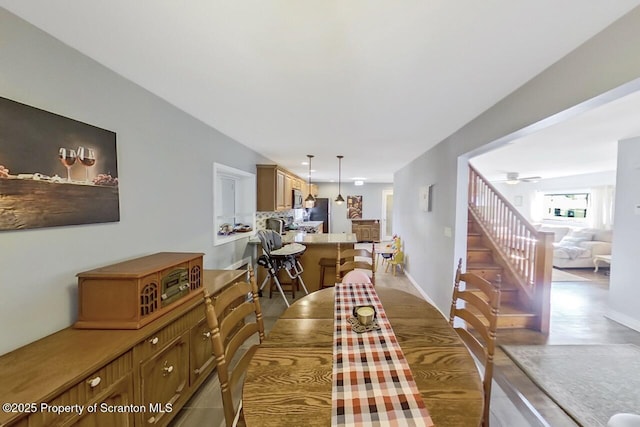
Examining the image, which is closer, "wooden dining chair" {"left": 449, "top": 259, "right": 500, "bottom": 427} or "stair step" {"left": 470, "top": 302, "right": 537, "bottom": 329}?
"wooden dining chair" {"left": 449, "top": 259, "right": 500, "bottom": 427}

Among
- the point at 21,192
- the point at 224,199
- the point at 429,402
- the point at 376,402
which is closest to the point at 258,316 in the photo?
the point at 376,402

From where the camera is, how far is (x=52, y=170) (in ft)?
4.57

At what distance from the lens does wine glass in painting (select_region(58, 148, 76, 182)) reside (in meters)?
1.44

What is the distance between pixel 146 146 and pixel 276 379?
78.9 inches

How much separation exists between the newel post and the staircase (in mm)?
86

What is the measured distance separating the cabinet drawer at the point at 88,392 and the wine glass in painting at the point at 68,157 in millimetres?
1064

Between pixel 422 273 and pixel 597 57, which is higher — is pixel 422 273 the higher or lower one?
the lower one

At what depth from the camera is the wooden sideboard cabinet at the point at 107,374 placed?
1.00 metres

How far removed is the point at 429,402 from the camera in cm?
92

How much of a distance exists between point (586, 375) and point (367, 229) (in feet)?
26.0

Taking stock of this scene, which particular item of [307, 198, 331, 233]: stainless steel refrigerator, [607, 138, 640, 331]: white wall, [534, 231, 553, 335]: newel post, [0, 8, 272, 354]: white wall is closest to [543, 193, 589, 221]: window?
[607, 138, 640, 331]: white wall

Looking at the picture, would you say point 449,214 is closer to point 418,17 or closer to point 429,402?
point 418,17

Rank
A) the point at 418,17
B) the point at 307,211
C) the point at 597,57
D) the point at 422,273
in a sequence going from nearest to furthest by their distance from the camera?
the point at 418,17 → the point at 597,57 → the point at 422,273 → the point at 307,211

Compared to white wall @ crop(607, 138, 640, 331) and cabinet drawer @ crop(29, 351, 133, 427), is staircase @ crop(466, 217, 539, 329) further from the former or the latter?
→ cabinet drawer @ crop(29, 351, 133, 427)
